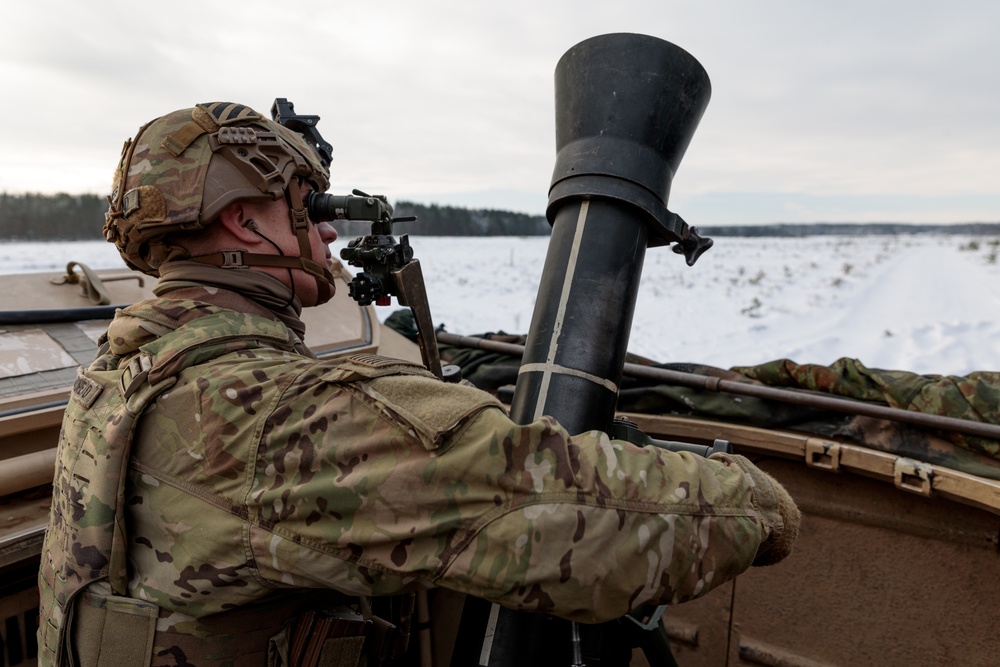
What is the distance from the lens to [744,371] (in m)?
3.34

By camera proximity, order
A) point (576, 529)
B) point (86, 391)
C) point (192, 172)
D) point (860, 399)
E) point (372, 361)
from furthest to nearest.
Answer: point (860, 399)
point (192, 172)
point (86, 391)
point (372, 361)
point (576, 529)

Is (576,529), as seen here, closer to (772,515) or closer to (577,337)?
(772,515)

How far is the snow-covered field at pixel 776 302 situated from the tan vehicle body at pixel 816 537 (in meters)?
3.43

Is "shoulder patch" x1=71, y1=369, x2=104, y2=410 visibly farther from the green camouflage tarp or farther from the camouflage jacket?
the green camouflage tarp

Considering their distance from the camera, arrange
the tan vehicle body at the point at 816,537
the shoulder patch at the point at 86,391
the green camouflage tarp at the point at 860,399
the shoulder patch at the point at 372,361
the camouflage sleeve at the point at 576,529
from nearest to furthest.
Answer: the camouflage sleeve at the point at 576,529
the shoulder patch at the point at 372,361
the shoulder patch at the point at 86,391
the tan vehicle body at the point at 816,537
the green camouflage tarp at the point at 860,399

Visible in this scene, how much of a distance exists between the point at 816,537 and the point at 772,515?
1.86 m

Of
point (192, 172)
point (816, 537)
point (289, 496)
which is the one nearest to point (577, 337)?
point (289, 496)

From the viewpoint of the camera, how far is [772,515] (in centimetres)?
142

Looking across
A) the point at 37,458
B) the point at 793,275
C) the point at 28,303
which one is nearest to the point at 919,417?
the point at 37,458

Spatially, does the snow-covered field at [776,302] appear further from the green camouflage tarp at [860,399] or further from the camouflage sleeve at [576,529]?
the camouflage sleeve at [576,529]

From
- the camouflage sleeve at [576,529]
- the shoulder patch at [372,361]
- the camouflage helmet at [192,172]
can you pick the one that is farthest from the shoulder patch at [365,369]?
the camouflage helmet at [192,172]

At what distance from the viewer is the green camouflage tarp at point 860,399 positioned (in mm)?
2623

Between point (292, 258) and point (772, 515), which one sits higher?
point (292, 258)

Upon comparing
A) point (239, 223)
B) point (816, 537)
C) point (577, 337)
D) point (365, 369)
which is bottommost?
point (816, 537)
